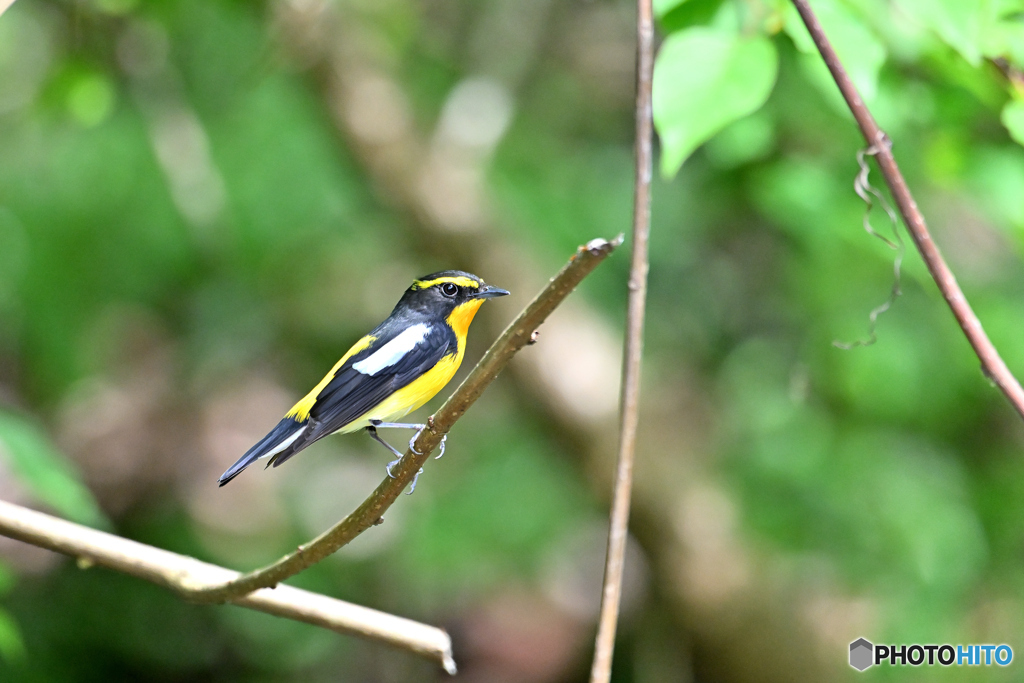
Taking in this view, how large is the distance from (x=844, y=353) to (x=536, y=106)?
2.46 metres

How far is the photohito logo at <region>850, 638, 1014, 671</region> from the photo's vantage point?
9.47ft

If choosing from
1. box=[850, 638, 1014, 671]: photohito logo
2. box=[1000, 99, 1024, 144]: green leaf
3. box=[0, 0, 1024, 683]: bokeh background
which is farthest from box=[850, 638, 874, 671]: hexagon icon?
box=[1000, 99, 1024, 144]: green leaf

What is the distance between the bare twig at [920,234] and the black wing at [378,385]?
2.29 feet

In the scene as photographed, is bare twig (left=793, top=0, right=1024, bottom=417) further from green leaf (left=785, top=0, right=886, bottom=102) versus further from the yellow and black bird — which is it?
the yellow and black bird

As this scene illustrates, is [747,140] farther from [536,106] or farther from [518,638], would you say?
[518,638]

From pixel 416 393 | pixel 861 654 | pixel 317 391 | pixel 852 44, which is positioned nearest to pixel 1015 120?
pixel 852 44

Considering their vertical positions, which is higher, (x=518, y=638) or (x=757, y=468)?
(x=757, y=468)

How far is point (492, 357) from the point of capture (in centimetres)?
83

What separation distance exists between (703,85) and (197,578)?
1.30 metres

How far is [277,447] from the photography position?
114 centimetres

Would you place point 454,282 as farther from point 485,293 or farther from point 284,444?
point 284,444

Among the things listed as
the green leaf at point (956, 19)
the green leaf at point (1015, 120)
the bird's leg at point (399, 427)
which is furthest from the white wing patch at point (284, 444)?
the green leaf at point (1015, 120)

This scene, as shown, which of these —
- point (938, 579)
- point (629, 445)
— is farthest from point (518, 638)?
point (629, 445)

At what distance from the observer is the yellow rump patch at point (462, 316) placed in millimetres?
1176
